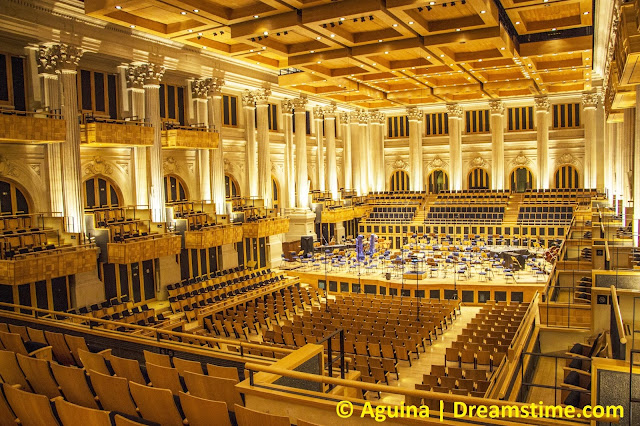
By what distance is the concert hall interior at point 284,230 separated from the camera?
226 inches

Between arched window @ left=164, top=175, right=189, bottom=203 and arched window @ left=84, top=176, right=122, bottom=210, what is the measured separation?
273 cm

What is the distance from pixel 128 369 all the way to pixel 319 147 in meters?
28.6

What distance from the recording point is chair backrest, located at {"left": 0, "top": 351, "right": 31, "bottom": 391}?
621cm

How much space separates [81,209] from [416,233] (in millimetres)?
20343

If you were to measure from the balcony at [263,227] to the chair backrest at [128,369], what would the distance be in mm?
17162

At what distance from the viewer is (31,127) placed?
15.4 m

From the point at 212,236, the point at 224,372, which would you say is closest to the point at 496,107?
the point at 212,236

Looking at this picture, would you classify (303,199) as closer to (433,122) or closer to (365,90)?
(365,90)

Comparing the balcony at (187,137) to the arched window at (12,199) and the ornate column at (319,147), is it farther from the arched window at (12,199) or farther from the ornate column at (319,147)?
the ornate column at (319,147)

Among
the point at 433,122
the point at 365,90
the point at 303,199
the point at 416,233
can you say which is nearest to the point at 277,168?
the point at 303,199

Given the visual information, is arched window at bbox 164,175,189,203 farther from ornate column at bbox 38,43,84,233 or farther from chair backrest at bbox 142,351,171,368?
chair backrest at bbox 142,351,171,368

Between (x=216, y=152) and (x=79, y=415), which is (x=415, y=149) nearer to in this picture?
(x=216, y=152)

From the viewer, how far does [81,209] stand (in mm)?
17312

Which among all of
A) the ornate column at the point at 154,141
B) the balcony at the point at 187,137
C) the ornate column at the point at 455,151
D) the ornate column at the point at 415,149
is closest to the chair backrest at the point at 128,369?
the ornate column at the point at 154,141
